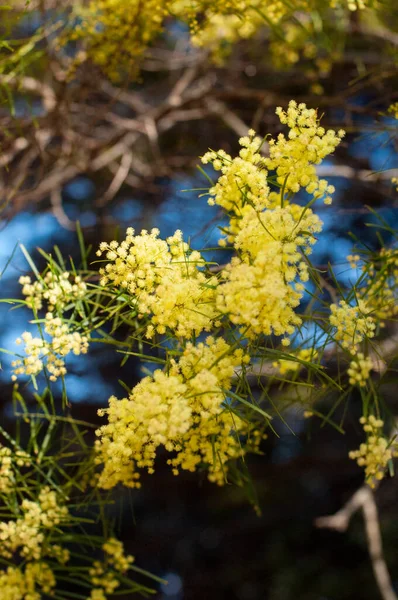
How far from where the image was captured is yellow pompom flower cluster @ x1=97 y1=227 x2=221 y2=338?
0.85 meters

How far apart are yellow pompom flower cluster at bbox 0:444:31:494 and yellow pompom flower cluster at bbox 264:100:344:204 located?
88 centimetres

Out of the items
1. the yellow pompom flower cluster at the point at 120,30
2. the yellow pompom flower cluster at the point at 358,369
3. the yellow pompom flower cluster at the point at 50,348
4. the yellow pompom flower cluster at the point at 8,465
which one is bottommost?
the yellow pompom flower cluster at the point at 8,465

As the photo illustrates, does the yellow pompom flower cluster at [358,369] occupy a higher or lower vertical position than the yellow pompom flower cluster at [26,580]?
higher

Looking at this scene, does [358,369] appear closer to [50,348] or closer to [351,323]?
[351,323]

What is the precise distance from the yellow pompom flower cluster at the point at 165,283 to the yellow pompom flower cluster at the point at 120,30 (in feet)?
2.91

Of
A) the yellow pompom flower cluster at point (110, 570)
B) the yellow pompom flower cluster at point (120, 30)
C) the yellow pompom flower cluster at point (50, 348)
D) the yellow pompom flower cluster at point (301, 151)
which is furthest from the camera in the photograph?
the yellow pompom flower cluster at point (120, 30)

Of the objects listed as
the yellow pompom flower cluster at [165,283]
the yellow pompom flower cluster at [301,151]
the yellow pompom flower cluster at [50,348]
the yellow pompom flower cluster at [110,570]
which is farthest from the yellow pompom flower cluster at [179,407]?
the yellow pompom flower cluster at [110,570]

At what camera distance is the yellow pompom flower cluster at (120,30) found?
1.54 meters

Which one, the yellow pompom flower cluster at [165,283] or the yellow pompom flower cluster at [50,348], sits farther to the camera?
the yellow pompom flower cluster at [50,348]

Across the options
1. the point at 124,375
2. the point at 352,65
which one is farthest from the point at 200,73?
the point at 124,375

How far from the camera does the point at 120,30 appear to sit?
1.60 m

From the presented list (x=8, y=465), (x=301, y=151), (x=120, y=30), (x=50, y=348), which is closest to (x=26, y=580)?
(x=8, y=465)

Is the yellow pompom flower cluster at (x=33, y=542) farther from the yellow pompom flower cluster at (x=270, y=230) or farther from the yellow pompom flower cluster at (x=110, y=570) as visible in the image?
the yellow pompom flower cluster at (x=270, y=230)

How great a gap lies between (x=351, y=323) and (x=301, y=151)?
12.5 inches
